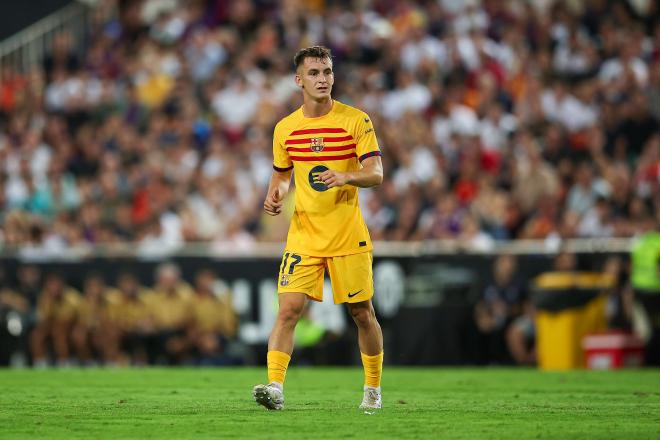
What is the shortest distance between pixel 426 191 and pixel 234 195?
363 cm

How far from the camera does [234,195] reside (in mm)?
21781

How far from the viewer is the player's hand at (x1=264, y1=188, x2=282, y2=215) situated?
938 centimetres

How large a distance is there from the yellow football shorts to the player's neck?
1.03m

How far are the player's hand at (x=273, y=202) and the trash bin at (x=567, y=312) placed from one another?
8411mm

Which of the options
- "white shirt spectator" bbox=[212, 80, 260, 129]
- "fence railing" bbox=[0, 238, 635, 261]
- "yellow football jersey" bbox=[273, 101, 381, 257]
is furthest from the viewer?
"white shirt spectator" bbox=[212, 80, 260, 129]

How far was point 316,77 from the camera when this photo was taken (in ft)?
30.8

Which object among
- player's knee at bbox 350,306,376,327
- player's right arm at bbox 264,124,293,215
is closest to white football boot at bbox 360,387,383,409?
player's knee at bbox 350,306,376,327

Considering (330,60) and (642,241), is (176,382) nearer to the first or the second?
(330,60)

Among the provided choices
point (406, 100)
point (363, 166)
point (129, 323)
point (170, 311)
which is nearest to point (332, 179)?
point (363, 166)

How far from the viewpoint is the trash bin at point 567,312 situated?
17.1 metres

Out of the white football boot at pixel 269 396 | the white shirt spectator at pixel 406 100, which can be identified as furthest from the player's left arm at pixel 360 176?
the white shirt spectator at pixel 406 100

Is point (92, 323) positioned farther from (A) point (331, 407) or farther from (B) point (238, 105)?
(A) point (331, 407)

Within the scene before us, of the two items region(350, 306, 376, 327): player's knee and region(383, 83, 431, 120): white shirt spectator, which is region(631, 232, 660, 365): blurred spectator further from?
region(350, 306, 376, 327): player's knee

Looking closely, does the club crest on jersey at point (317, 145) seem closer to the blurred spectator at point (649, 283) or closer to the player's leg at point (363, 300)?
the player's leg at point (363, 300)
